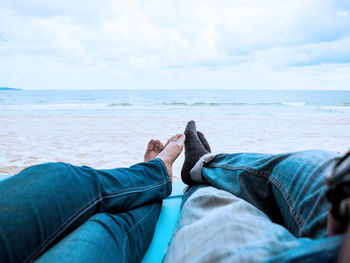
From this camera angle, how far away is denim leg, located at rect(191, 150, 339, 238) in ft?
1.53

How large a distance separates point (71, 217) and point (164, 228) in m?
0.45

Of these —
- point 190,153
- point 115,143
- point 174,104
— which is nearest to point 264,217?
point 190,153

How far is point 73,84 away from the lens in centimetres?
2673

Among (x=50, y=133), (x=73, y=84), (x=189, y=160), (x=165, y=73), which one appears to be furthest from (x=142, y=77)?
(x=189, y=160)

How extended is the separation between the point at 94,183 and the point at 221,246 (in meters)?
0.43

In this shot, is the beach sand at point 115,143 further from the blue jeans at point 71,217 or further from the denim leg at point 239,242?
the denim leg at point 239,242

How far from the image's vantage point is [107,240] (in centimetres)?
51

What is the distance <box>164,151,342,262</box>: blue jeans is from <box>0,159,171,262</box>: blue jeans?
0.52ft

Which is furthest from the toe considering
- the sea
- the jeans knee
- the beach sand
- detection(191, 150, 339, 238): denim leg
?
the sea

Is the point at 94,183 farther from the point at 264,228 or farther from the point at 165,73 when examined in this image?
the point at 165,73

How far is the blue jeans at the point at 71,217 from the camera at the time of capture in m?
0.45

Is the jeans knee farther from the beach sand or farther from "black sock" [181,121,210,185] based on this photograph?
the beach sand

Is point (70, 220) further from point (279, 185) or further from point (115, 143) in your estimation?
point (115, 143)

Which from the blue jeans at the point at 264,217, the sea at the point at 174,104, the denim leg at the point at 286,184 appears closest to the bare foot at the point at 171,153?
the denim leg at the point at 286,184
